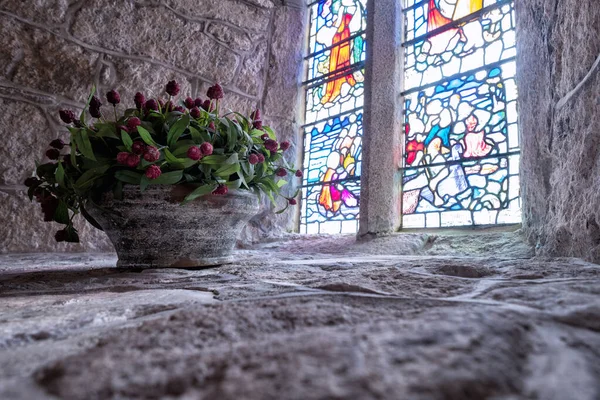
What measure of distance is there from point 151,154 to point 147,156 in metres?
0.01

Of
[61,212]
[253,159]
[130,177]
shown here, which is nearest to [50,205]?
[61,212]

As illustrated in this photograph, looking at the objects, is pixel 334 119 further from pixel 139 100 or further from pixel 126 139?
pixel 126 139

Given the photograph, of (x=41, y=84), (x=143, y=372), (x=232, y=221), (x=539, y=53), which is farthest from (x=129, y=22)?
(x=143, y=372)

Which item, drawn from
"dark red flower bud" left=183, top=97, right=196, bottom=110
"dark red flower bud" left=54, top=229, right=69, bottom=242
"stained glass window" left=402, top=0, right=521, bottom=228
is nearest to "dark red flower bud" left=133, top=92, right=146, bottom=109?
"dark red flower bud" left=183, top=97, right=196, bottom=110

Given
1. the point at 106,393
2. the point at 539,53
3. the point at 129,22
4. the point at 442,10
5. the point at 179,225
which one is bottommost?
the point at 106,393

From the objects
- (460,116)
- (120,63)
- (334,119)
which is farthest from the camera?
(334,119)

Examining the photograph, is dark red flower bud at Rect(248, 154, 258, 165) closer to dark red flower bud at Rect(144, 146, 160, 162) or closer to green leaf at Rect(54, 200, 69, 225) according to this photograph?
dark red flower bud at Rect(144, 146, 160, 162)

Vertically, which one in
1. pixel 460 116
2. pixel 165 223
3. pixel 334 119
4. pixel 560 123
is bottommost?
pixel 165 223

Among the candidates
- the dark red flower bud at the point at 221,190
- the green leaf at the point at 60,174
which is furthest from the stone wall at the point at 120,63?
the dark red flower bud at the point at 221,190

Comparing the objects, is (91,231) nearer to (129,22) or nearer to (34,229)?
(34,229)

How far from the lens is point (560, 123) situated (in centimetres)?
115

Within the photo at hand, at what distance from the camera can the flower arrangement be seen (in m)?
1.05

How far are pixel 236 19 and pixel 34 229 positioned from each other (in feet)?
6.00

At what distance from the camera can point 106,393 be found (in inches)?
11.6
